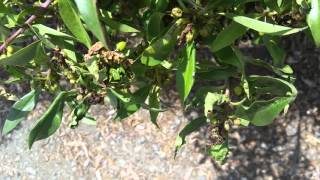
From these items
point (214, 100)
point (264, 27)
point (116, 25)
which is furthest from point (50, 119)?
point (264, 27)

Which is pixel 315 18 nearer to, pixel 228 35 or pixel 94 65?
pixel 228 35

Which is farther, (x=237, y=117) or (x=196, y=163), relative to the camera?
(x=196, y=163)

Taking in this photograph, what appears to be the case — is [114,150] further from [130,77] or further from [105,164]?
[130,77]

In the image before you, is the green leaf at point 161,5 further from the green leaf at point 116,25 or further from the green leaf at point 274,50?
the green leaf at point 274,50

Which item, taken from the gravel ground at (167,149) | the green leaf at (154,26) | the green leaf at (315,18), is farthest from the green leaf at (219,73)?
the gravel ground at (167,149)

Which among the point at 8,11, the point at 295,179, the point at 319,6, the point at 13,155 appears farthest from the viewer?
the point at 13,155

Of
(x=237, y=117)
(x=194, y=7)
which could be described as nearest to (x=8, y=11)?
(x=194, y=7)
